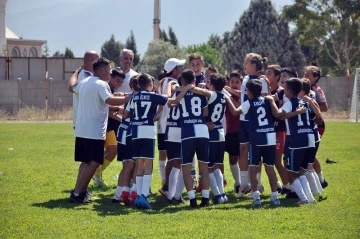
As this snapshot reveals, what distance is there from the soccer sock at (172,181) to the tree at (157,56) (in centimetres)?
4777

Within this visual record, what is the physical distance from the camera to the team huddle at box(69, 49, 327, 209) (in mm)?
10750

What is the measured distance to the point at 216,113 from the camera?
36.5 ft

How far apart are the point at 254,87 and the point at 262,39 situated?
43750 mm

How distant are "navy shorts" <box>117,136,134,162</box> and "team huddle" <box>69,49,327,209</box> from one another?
0.02 metres

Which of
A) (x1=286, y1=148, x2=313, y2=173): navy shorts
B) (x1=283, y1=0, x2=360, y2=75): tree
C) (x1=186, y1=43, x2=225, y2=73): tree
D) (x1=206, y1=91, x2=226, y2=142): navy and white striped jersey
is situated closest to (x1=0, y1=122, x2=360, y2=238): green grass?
(x1=286, y1=148, x2=313, y2=173): navy shorts

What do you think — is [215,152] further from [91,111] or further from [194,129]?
[91,111]

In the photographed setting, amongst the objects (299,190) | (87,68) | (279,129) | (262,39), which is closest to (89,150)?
(87,68)

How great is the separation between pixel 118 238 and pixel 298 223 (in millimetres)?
2336

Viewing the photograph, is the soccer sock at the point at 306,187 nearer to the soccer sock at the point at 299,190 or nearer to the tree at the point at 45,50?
the soccer sock at the point at 299,190

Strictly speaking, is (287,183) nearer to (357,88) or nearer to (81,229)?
(81,229)

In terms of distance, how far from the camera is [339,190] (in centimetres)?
1208

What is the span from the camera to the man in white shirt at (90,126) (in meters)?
11.2

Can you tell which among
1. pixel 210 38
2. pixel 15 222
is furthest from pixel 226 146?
pixel 210 38

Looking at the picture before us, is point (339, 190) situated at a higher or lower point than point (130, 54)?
lower
